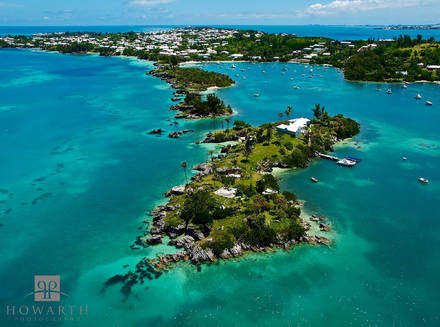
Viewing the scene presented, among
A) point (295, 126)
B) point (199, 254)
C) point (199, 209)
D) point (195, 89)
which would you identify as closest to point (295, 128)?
point (295, 126)

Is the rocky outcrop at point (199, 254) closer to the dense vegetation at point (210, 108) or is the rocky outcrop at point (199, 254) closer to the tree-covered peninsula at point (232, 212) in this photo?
the tree-covered peninsula at point (232, 212)

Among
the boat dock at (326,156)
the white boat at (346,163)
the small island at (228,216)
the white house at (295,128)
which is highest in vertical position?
the white house at (295,128)

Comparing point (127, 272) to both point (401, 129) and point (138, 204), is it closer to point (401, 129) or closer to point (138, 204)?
A: point (138, 204)

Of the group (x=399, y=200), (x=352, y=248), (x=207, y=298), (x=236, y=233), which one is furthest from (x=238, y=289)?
(x=399, y=200)

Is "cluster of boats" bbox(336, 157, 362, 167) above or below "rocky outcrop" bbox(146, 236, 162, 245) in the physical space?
above

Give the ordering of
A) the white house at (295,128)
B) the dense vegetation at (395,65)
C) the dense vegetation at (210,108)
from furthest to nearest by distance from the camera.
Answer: the dense vegetation at (395,65), the dense vegetation at (210,108), the white house at (295,128)

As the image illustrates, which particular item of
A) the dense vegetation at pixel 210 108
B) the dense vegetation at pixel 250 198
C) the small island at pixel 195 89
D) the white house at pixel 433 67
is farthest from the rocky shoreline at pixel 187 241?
the white house at pixel 433 67

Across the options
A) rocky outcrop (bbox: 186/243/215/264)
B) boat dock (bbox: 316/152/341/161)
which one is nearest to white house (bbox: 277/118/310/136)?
boat dock (bbox: 316/152/341/161)

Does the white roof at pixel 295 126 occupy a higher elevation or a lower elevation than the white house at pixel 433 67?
lower

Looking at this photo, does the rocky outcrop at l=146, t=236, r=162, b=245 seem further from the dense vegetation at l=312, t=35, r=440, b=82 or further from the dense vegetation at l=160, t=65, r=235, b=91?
the dense vegetation at l=312, t=35, r=440, b=82

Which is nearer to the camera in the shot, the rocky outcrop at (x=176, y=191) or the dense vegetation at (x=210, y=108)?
the rocky outcrop at (x=176, y=191)
